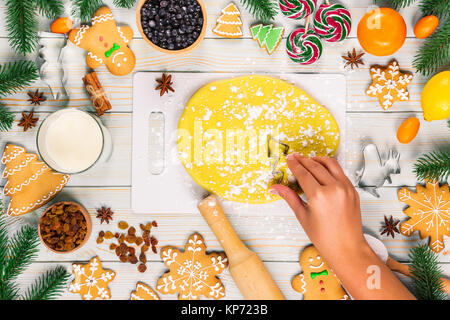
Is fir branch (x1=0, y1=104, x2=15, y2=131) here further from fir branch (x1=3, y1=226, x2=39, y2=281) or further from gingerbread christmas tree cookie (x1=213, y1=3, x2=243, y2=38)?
gingerbread christmas tree cookie (x1=213, y1=3, x2=243, y2=38)

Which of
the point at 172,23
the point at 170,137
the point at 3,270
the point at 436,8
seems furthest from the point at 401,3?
the point at 3,270

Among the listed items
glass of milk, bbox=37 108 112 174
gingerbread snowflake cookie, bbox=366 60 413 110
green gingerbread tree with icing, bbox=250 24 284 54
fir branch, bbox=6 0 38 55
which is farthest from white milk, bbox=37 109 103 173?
gingerbread snowflake cookie, bbox=366 60 413 110

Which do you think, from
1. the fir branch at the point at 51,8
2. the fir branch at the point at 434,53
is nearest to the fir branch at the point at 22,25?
the fir branch at the point at 51,8

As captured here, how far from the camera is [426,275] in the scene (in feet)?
2.81

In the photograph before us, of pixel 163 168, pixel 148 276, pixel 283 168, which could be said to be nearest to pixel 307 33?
pixel 283 168

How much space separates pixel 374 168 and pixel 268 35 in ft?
1.45

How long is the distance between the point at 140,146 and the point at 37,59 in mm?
346

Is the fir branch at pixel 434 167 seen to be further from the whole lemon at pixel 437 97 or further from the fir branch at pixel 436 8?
the fir branch at pixel 436 8

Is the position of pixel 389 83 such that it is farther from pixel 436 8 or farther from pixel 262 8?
pixel 262 8

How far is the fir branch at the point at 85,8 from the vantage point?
33.7 inches

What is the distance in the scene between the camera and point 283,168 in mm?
897

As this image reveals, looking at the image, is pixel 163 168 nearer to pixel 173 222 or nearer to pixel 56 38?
pixel 173 222

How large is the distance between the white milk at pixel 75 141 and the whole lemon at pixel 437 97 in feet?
2.61

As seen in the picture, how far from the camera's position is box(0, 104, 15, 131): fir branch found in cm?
86
